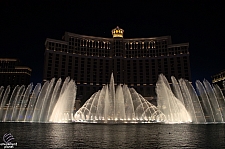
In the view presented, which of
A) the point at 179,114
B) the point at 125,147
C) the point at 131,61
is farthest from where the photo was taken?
the point at 131,61

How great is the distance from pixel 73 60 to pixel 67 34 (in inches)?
594

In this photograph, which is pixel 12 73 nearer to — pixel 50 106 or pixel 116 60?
pixel 116 60

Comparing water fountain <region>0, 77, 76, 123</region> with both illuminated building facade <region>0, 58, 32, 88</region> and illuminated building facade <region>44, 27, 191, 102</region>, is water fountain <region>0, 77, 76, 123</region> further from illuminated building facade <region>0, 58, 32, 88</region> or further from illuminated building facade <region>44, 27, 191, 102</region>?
illuminated building facade <region>0, 58, 32, 88</region>

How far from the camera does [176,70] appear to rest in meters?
107

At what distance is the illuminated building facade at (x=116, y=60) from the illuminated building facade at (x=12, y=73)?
35557 millimetres

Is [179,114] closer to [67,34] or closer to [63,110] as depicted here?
[63,110]

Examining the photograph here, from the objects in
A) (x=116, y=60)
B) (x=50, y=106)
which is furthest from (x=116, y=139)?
(x=116, y=60)

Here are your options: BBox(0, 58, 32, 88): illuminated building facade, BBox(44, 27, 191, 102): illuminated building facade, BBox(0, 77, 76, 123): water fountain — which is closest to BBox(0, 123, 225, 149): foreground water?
BBox(0, 77, 76, 123): water fountain

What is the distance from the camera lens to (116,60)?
11194 cm

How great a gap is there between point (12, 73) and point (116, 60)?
6843 cm

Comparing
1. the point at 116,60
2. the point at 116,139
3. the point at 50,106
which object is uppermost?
the point at 116,60

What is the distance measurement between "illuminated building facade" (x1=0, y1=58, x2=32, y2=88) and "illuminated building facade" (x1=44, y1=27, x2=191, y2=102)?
35557 millimetres

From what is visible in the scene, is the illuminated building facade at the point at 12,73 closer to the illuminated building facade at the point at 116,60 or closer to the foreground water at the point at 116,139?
the illuminated building facade at the point at 116,60

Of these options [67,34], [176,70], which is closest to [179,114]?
[176,70]
